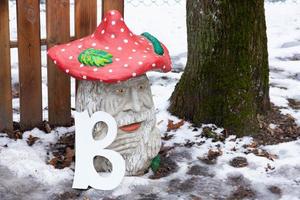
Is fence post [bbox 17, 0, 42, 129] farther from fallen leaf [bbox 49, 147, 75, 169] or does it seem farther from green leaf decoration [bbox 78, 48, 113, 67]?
green leaf decoration [bbox 78, 48, 113, 67]

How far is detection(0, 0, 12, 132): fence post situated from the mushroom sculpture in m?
0.69

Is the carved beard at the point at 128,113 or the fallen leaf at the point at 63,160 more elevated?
the carved beard at the point at 128,113

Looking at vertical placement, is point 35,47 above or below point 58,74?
above

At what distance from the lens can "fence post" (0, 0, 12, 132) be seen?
14.4ft

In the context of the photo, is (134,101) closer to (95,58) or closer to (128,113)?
(128,113)

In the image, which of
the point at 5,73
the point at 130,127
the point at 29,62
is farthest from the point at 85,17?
the point at 130,127

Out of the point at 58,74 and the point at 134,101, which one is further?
the point at 58,74

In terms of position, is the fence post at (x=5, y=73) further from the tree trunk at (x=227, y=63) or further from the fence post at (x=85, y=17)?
the tree trunk at (x=227, y=63)

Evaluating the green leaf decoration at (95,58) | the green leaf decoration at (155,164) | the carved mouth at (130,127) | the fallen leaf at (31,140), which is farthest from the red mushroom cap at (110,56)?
the fallen leaf at (31,140)

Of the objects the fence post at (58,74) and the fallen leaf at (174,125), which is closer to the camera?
the fence post at (58,74)

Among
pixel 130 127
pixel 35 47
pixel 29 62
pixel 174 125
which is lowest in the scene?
pixel 174 125

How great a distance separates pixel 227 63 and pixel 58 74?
126cm

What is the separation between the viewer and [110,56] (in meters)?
3.72

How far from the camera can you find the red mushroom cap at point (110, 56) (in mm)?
3669
